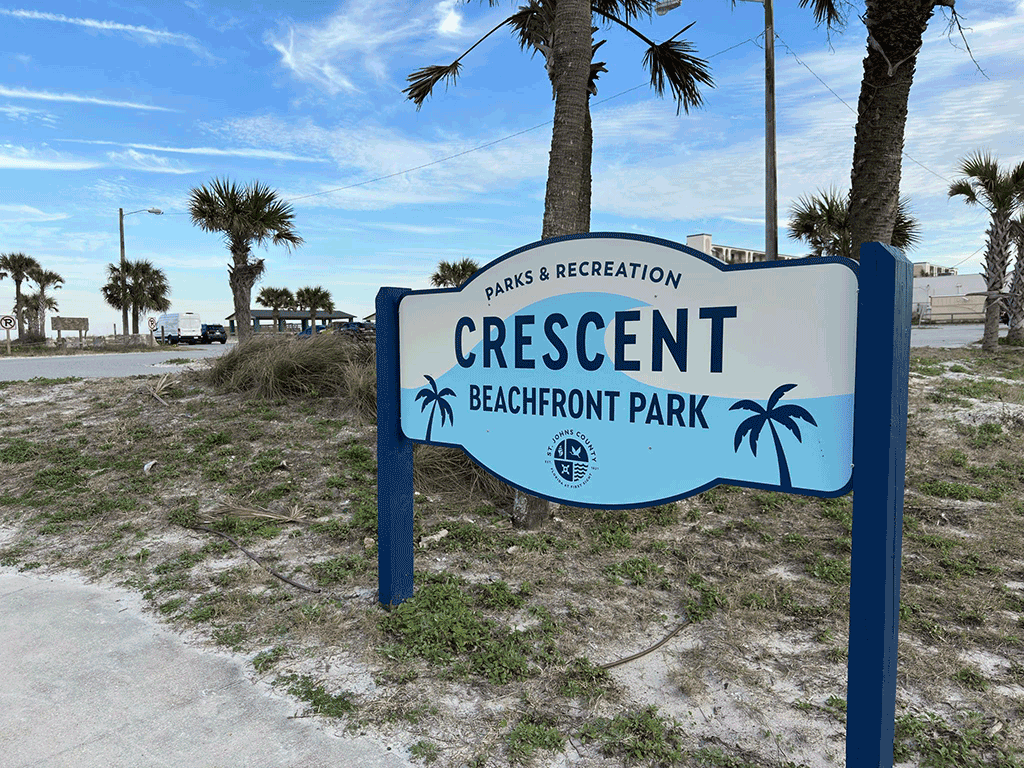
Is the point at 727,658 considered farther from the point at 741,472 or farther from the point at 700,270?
the point at 700,270

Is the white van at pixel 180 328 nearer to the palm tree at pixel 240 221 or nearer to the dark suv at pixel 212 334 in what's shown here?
the dark suv at pixel 212 334

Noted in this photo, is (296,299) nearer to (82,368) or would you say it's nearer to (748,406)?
(82,368)

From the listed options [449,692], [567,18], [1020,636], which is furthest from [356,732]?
[567,18]

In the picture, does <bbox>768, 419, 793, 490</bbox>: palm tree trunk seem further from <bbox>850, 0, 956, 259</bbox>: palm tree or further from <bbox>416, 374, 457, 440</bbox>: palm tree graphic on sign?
<bbox>850, 0, 956, 259</bbox>: palm tree

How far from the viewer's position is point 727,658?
3.22 meters

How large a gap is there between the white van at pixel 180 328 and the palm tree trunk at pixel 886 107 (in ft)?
138

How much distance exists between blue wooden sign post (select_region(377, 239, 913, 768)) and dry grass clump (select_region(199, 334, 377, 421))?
448cm

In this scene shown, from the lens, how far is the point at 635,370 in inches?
113

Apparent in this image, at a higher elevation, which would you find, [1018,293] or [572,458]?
[1018,293]

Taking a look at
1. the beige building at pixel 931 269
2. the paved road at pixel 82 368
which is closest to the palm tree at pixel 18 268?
the paved road at pixel 82 368

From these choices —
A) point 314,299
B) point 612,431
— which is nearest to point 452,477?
point 612,431

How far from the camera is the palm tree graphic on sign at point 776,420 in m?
2.43

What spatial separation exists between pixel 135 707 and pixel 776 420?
306 cm

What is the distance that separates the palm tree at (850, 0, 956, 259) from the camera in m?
6.37
